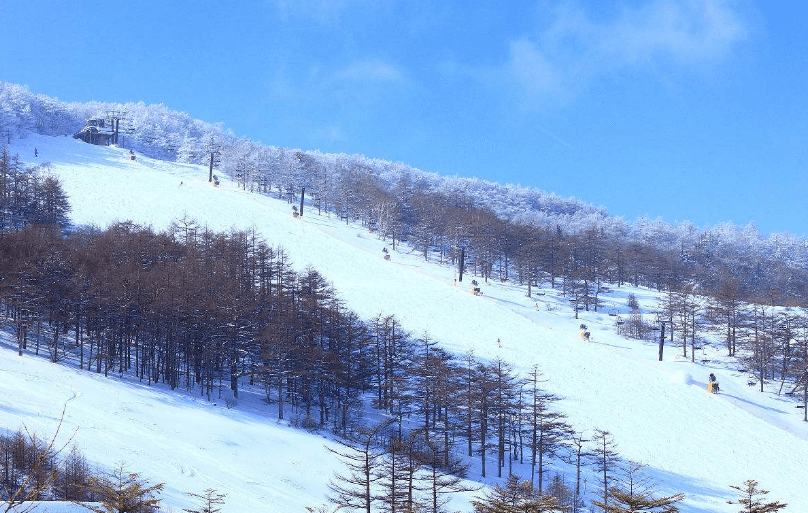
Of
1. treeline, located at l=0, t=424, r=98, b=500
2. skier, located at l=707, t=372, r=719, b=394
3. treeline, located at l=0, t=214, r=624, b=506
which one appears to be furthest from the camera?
skier, located at l=707, t=372, r=719, b=394

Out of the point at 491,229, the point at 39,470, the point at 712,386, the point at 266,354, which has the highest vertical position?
the point at 491,229

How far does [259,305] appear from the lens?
47750 millimetres

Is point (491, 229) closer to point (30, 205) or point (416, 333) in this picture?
point (416, 333)

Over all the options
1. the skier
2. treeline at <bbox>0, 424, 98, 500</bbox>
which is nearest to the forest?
the skier

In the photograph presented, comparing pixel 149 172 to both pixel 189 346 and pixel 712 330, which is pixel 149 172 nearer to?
pixel 189 346

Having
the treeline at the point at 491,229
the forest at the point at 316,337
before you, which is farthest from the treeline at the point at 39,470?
the treeline at the point at 491,229

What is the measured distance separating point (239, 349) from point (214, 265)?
16.5 meters

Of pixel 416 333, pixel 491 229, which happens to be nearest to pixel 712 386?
pixel 416 333

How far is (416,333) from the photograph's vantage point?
177 ft

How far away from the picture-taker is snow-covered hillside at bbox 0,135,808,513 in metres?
25.5

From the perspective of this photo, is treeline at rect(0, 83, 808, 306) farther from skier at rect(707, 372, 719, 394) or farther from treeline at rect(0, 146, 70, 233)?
treeline at rect(0, 146, 70, 233)

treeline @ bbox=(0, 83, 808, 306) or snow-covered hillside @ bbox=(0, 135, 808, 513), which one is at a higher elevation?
treeline @ bbox=(0, 83, 808, 306)

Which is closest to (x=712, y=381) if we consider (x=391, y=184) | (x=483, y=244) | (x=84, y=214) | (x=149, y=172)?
Result: (x=483, y=244)

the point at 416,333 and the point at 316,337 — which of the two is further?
the point at 416,333
